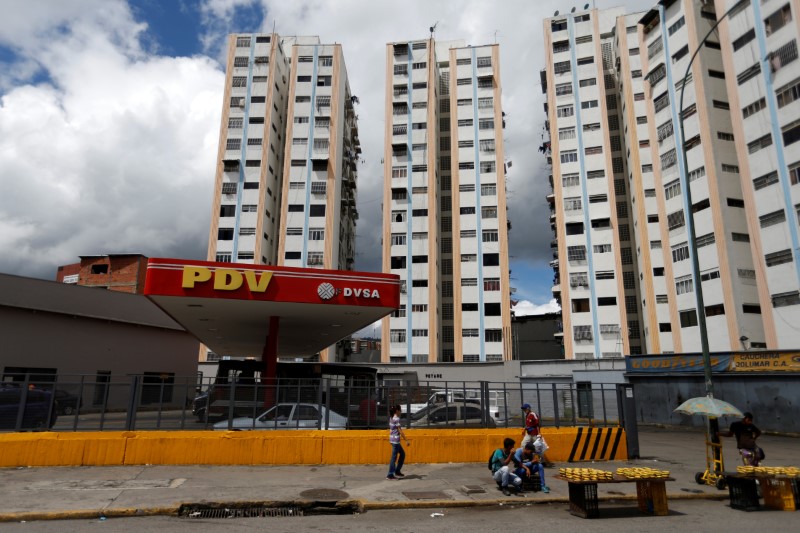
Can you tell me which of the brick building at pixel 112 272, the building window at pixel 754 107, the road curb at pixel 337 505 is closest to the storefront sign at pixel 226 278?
the road curb at pixel 337 505

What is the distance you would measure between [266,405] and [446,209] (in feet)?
167

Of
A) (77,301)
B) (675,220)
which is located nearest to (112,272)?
(77,301)

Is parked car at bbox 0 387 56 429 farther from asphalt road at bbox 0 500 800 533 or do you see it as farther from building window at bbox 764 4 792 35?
building window at bbox 764 4 792 35

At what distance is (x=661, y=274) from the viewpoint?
163 ft

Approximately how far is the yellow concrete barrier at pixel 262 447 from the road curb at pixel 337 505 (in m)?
4.29

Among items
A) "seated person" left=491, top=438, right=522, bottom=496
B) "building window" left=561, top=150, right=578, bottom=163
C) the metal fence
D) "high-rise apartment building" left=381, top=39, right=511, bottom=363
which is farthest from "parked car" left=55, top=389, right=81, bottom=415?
"building window" left=561, top=150, right=578, bottom=163

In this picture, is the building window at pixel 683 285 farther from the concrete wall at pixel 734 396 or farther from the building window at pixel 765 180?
the concrete wall at pixel 734 396

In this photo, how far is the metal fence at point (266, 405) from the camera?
13.3 meters

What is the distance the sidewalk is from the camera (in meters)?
9.25

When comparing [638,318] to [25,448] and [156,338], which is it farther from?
[25,448]

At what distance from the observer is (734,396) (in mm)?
27781

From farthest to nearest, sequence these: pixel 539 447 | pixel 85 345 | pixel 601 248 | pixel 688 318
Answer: pixel 601 248 → pixel 688 318 → pixel 85 345 → pixel 539 447

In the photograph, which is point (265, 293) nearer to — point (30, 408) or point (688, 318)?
point (30, 408)

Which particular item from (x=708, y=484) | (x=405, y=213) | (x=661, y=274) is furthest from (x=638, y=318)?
(x=708, y=484)
